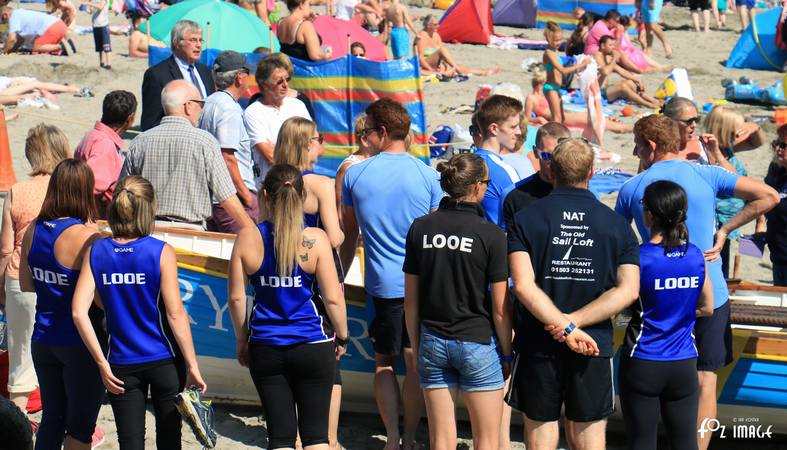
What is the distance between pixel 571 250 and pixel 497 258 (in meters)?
0.33

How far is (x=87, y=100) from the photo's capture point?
15.2 meters

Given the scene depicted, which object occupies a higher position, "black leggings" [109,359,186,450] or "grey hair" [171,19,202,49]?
"grey hair" [171,19,202,49]

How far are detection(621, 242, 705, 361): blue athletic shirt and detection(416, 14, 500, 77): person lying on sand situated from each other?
508 inches

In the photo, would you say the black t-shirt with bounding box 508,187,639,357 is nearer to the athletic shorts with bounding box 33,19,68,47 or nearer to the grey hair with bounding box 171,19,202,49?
the grey hair with bounding box 171,19,202,49

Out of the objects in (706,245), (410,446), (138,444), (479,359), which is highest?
(706,245)

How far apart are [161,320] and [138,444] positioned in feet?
1.88

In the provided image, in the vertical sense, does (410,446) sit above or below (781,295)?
below

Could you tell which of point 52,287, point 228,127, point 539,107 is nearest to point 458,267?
point 52,287

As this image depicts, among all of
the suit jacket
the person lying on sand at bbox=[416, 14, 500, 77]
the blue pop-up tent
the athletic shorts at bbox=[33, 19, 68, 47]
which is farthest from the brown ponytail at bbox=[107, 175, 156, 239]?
the blue pop-up tent

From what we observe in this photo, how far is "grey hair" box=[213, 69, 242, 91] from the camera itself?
7.58 metres

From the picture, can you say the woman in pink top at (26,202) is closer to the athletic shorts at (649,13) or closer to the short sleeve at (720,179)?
the short sleeve at (720,179)

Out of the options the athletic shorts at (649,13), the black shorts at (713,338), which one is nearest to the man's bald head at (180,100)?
the black shorts at (713,338)

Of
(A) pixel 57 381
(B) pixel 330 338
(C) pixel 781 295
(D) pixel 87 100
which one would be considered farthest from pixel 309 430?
(D) pixel 87 100

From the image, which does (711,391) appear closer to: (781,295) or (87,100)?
(781,295)
